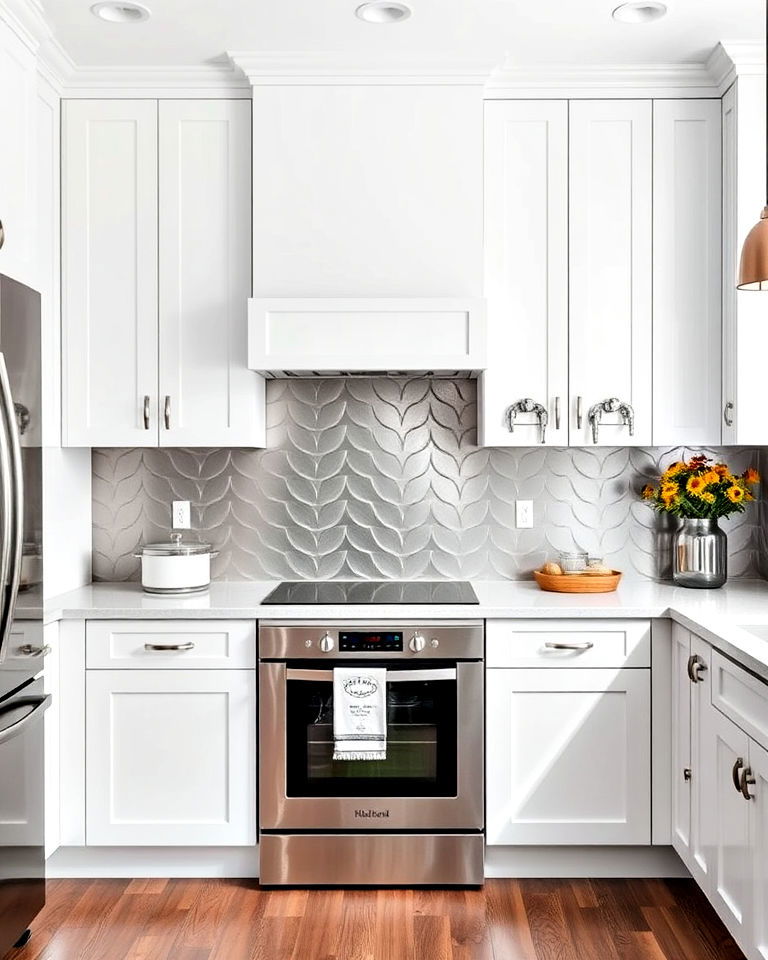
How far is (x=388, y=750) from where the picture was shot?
2910 mm

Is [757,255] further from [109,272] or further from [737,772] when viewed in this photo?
[109,272]

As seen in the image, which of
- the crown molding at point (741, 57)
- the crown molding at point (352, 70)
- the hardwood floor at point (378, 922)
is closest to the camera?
the hardwood floor at point (378, 922)

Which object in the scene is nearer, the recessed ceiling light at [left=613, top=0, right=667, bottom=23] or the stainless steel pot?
the recessed ceiling light at [left=613, top=0, right=667, bottom=23]

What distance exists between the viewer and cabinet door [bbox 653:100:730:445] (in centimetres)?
317

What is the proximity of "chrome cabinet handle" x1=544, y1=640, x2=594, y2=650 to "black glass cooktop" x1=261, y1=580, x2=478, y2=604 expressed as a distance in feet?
0.89

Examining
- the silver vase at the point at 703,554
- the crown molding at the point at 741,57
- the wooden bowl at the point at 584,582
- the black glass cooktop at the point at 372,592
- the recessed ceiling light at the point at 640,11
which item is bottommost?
the black glass cooktop at the point at 372,592

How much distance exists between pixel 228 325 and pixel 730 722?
2.01 m

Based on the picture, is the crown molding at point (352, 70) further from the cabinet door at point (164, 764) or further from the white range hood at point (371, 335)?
the cabinet door at point (164, 764)

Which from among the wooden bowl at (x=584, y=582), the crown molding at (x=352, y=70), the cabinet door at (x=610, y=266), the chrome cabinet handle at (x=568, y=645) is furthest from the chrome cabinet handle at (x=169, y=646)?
the crown molding at (x=352, y=70)

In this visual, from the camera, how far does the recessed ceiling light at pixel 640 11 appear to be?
2707mm

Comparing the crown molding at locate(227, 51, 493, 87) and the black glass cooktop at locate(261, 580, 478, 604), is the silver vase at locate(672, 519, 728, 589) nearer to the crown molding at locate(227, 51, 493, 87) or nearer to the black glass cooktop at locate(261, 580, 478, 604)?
the black glass cooktop at locate(261, 580, 478, 604)

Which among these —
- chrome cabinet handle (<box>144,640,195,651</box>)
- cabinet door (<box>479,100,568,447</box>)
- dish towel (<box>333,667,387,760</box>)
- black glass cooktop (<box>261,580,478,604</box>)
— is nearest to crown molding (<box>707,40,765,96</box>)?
cabinet door (<box>479,100,568,447</box>)

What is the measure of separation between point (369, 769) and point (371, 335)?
4.57 feet

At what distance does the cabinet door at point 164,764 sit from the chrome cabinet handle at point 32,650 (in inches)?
16.1
